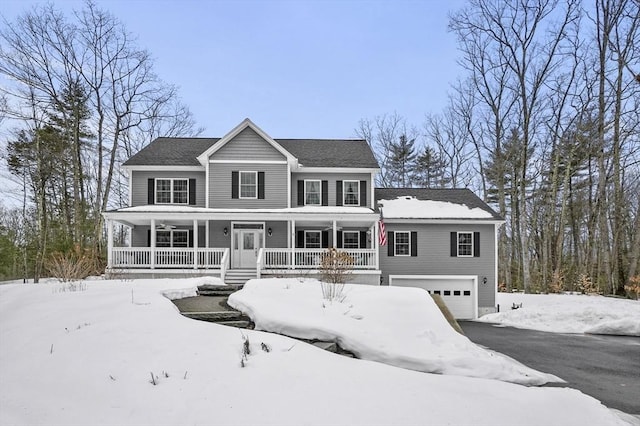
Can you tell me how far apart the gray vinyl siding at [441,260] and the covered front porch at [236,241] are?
1598 millimetres

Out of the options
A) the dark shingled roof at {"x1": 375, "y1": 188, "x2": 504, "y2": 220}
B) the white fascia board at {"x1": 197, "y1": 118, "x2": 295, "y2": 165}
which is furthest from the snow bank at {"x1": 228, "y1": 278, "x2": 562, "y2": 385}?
the dark shingled roof at {"x1": 375, "y1": 188, "x2": 504, "y2": 220}

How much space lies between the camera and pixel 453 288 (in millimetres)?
19875

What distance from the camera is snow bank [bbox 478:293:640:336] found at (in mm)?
13906

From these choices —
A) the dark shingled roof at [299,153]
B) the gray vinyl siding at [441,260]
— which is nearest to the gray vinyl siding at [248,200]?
the dark shingled roof at [299,153]

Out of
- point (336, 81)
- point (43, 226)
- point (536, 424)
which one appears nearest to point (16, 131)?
point (43, 226)

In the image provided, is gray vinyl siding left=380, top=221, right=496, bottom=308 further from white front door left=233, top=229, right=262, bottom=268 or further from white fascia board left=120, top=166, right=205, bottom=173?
white fascia board left=120, top=166, right=205, bottom=173

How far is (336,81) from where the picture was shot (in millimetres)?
33656

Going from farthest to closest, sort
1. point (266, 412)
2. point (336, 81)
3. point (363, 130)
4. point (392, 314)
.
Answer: point (363, 130)
point (336, 81)
point (392, 314)
point (266, 412)

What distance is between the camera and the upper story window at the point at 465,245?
19.9m

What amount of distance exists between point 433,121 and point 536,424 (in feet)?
108

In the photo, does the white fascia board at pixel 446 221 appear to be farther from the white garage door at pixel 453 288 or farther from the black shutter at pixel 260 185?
the black shutter at pixel 260 185

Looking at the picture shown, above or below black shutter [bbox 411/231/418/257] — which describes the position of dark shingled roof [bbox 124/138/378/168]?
above

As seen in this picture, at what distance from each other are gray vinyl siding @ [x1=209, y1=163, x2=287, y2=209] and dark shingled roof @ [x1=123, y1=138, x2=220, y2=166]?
136 cm

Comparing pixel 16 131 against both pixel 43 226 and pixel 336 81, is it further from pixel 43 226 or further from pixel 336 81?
pixel 336 81
